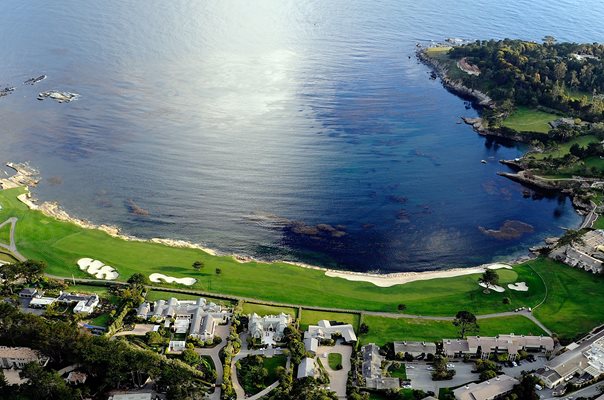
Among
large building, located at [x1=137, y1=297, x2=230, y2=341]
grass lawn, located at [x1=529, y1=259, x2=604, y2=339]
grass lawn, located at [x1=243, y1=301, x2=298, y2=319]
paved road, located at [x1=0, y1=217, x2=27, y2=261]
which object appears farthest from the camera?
paved road, located at [x1=0, y1=217, x2=27, y2=261]

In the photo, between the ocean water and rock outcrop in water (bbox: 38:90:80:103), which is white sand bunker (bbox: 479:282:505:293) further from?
rock outcrop in water (bbox: 38:90:80:103)

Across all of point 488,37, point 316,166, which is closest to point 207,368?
point 316,166

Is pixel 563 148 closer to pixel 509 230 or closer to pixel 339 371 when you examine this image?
pixel 509 230

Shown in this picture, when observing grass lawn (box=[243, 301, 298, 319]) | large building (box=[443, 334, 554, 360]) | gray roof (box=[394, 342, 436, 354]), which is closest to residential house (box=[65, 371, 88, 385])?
grass lawn (box=[243, 301, 298, 319])

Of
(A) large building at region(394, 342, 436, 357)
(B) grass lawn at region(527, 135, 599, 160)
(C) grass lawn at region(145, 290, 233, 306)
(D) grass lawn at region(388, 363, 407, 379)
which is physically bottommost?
(C) grass lawn at region(145, 290, 233, 306)

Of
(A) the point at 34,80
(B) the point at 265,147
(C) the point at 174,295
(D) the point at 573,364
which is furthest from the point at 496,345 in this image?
Answer: (A) the point at 34,80

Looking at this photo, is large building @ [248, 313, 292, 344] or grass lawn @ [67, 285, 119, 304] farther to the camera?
grass lawn @ [67, 285, 119, 304]

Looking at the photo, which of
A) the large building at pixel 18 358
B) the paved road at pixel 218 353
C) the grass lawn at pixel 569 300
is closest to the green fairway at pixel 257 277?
the grass lawn at pixel 569 300
